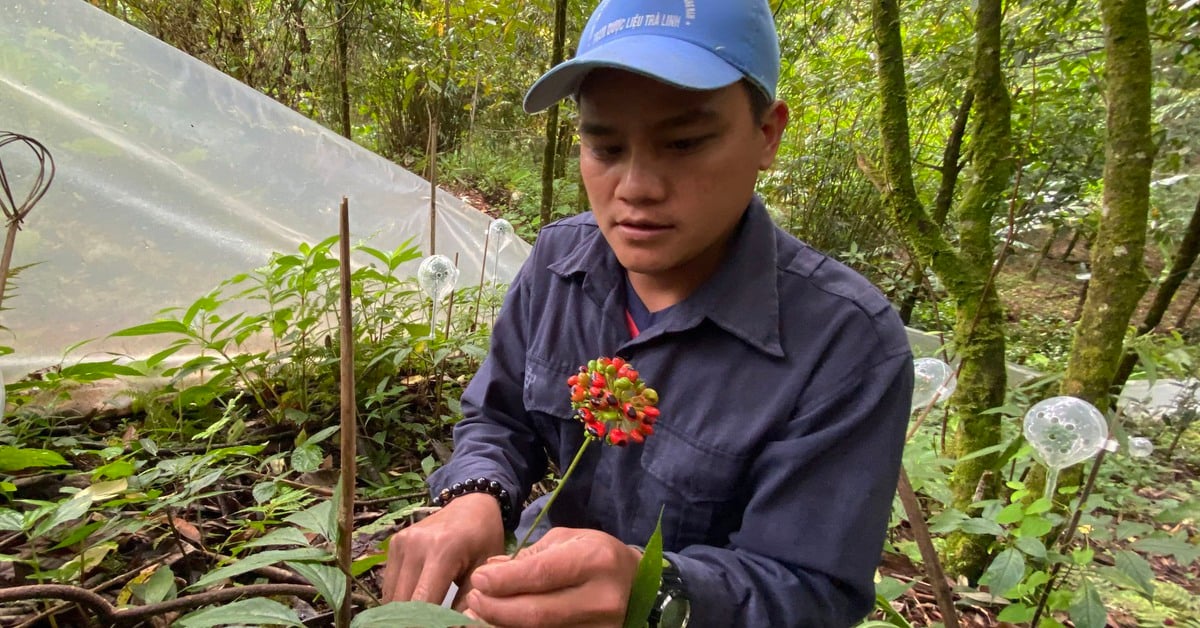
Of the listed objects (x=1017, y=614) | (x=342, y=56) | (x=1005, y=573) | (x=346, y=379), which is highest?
(x=342, y=56)

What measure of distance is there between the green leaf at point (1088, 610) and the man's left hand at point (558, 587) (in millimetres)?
1121

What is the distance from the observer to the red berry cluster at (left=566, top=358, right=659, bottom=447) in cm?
68

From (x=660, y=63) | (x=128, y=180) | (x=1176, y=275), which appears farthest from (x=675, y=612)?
(x=1176, y=275)

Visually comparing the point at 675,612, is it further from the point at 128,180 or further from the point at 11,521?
the point at 128,180

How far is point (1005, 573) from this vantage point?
1208mm

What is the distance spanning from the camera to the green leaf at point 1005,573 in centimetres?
118

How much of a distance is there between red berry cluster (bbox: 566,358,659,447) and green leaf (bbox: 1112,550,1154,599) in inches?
48.0

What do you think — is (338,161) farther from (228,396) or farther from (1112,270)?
(1112,270)

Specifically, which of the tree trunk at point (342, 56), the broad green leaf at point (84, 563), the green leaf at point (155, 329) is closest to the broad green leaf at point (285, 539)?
the broad green leaf at point (84, 563)

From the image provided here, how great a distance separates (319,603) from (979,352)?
2015mm

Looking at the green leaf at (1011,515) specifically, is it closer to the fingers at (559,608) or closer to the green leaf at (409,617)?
the fingers at (559,608)

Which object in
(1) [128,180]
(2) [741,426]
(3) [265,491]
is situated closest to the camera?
(2) [741,426]

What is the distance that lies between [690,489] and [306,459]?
3.06 ft

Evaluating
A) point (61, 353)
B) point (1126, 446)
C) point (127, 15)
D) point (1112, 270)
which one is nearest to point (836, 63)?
point (1112, 270)
